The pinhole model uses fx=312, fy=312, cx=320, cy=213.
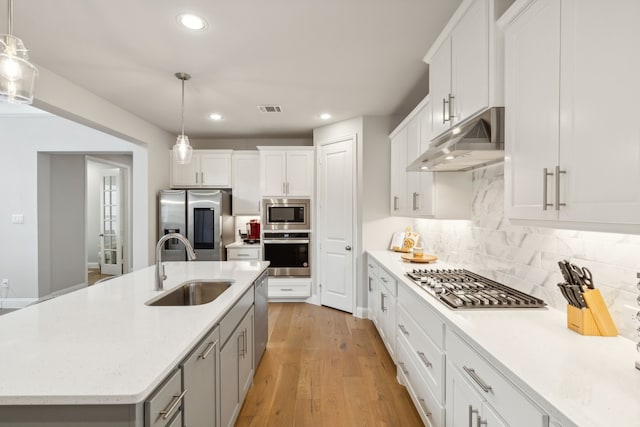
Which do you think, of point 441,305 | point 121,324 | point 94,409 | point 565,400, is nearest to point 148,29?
point 121,324

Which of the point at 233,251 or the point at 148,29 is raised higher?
the point at 148,29

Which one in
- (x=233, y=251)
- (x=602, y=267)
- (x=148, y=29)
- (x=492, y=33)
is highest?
(x=148, y=29)

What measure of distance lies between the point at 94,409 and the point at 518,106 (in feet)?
6.20

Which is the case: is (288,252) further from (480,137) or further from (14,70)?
(14,70)

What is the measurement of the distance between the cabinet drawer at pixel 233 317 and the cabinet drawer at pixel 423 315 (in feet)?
3.68

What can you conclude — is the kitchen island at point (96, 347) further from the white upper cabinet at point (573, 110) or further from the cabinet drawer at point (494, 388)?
the white upper cabinet at point (573, 110)

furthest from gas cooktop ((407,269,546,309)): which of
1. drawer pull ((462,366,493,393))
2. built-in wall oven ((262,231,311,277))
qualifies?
built-in wall oven ((262,231,311,277))

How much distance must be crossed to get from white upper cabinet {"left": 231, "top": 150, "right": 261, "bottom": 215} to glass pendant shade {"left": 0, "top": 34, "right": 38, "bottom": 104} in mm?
3590

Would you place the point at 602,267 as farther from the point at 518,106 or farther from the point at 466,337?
the point at 518,106

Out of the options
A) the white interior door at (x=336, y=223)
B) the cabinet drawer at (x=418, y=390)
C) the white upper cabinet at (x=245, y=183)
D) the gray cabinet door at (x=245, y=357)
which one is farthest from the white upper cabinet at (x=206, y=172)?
the cabinet drawer at (x=418, y=390)

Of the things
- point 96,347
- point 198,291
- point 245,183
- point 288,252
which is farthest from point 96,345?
point 245,183

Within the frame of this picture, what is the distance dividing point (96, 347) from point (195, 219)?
3.60 metres

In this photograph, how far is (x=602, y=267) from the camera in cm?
133

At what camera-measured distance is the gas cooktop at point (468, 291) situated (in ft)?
5.21
